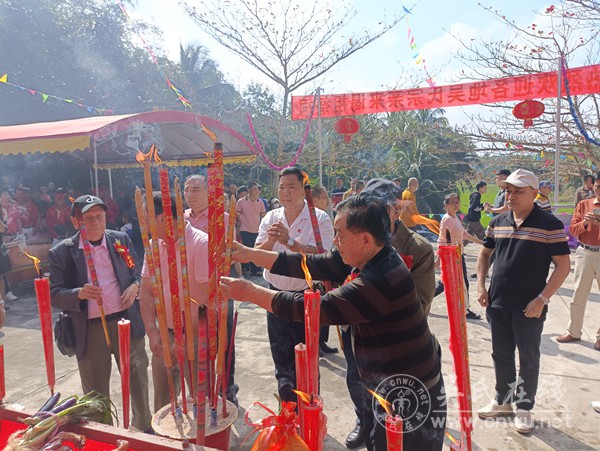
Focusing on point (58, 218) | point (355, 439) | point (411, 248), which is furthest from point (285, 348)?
point (58, 218)

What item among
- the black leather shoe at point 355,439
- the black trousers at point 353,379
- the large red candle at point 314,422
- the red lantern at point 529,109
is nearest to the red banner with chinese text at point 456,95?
the red lantern at point 529,109

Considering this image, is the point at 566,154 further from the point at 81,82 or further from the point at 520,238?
the point at 81,82

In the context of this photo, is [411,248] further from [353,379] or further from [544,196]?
[544,196]

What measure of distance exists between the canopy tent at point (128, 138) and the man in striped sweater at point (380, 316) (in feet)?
11.9

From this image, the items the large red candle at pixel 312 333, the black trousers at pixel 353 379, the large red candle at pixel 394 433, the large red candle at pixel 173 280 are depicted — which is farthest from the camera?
the black trousers at pixel 353 379

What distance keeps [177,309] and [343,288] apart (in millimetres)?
693

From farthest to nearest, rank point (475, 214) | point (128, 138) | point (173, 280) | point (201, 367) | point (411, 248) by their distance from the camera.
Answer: point (128, 138) → point (475, 214) → point (411, 248) → point (173, 280) → point (201, 367)

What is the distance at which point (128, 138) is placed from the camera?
8.30 meters

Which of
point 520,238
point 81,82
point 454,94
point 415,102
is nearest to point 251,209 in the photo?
point 415,102

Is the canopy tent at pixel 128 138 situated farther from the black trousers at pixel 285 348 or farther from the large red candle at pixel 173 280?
the large red candle at pixel 173 280

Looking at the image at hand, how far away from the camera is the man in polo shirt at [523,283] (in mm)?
2484

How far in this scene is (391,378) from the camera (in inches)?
60.4

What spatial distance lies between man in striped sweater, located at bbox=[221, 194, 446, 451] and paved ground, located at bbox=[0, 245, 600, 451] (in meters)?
1.08

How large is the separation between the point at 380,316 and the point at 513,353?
1705mm
